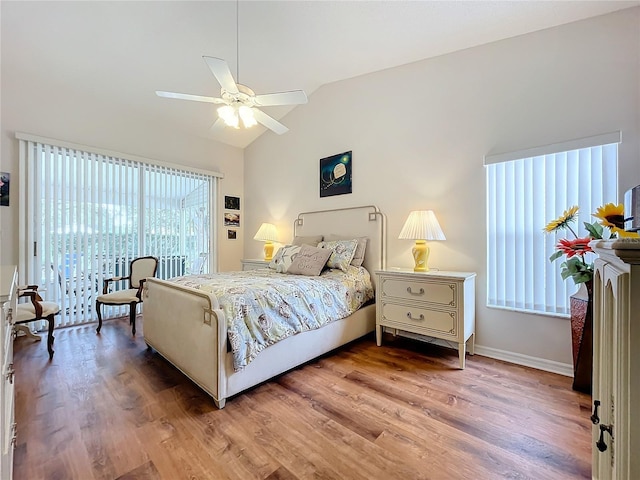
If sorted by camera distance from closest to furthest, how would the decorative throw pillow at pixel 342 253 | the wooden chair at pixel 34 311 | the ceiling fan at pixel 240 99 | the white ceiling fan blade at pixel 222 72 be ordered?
1. the white ceiling fan blade at pixel 222 72
2. the ceiling fan at pixel 240 99
3. the wooden chair at pixel 34 311
4. the decorative throw pillow at pixel 342 253

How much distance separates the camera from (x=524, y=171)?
2387 mm

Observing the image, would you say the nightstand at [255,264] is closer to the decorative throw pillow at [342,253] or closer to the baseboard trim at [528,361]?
the decorative throw pillow at [342,253]

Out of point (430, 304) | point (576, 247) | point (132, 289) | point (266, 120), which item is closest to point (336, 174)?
point (266, 120)

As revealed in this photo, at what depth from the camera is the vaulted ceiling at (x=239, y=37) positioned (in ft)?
7.42

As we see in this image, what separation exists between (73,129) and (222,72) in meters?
2.81

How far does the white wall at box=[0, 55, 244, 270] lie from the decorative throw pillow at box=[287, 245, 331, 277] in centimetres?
218

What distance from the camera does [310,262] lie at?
299 centimetres

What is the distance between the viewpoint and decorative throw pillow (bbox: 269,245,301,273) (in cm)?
321

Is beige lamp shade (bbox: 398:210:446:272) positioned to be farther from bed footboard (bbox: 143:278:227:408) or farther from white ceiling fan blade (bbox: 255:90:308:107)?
bed footboard (bbox: 143:278:227:408)

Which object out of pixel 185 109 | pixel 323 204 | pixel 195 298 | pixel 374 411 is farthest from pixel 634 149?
pixel 185 109

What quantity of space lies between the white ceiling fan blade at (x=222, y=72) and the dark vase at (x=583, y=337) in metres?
2.77

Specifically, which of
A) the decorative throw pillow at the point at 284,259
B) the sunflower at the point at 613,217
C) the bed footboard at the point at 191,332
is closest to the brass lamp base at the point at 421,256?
the decorative throw pillow at the point at 284,259

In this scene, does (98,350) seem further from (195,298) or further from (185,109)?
(185,109)

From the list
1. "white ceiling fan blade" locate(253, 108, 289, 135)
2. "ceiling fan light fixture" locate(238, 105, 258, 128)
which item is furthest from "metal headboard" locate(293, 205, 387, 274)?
"ceiling fan light fixture" locate(238, 105, 258, 128)
